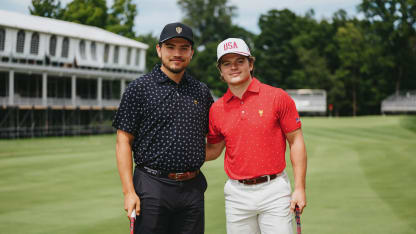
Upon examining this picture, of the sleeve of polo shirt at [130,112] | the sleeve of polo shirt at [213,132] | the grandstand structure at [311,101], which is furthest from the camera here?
the grandstand structure at [311,101]

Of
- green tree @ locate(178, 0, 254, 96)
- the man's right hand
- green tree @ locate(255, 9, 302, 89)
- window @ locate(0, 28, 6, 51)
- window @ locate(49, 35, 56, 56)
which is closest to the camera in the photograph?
the man's right hand

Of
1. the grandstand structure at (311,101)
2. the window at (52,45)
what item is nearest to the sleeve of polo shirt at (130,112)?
the window at (52,45)

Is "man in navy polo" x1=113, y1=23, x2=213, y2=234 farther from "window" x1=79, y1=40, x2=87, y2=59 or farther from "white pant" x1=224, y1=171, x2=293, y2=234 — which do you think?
"window" x1=79, y1=40, x2=87, y2=59

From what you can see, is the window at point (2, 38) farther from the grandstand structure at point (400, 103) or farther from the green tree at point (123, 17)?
the grandstand structure at point (400, 103)

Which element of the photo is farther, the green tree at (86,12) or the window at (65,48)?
the green tree at (86,12)

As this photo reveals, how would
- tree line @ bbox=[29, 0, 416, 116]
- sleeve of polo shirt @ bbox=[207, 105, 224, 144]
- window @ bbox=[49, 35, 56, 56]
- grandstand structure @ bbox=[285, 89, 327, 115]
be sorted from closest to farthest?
1. sleeve of polo shirt @ bbox=[207, 105, 224, 144]
2. window @ bbox=[49, 35, 56, 56]
3. tree line @ bbox=[29, 0, 416, 116]
4. grandstand structure @ bbox=[285, 89, 327, 115]

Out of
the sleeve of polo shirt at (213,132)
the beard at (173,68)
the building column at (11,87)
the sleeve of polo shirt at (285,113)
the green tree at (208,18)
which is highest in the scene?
the green tree at (208,18)

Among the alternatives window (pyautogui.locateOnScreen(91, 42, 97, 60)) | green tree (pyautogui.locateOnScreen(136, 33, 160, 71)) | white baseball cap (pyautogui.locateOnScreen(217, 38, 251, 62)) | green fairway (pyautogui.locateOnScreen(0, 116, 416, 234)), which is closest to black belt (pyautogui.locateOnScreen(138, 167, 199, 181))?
white baseball cap (pyautogui.locateOnScreen(217, 38, 251, 62))

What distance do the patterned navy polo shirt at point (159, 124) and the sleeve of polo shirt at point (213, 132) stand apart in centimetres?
24

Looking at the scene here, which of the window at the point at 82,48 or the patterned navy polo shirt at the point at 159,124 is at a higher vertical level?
the window at the point at 82,48

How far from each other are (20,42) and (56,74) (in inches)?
165

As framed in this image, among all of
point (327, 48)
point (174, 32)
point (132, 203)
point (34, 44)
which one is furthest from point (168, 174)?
point (327, 48)

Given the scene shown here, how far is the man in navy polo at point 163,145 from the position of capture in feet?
14.1

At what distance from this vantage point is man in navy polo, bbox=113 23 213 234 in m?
4.30
